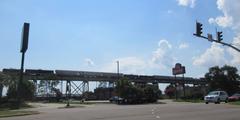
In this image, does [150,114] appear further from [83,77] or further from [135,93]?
[83,77]

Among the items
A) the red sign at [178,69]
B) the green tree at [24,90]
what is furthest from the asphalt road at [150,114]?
the red sign at [178,69]

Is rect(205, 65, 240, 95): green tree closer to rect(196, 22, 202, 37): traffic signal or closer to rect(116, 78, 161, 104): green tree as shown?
rect(116, 78, 161, 104): green tree

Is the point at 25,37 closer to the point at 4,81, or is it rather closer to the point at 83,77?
the point at 4,81

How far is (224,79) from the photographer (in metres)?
110

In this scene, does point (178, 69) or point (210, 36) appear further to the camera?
point (178, 69)

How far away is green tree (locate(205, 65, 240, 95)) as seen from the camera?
10962 cm

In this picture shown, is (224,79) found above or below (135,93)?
above

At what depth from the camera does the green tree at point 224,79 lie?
109625 mm

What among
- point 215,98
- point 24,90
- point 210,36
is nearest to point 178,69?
point 215,98

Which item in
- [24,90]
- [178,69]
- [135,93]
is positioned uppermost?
[178,69]

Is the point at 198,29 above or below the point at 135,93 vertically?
above

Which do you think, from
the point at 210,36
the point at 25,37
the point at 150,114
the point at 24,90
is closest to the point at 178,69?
the point at 24,90

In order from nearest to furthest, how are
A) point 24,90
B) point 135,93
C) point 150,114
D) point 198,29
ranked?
point 150,114 → point 198,29 → point 135,93 → point 24,90

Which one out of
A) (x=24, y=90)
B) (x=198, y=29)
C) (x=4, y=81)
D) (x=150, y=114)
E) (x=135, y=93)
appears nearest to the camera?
(x=150, y=114)
